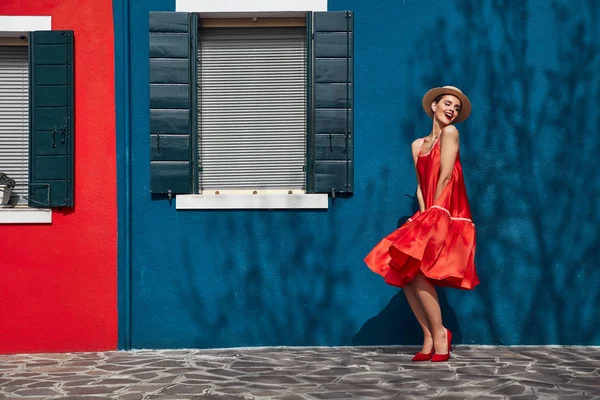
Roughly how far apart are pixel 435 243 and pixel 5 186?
3817 mm

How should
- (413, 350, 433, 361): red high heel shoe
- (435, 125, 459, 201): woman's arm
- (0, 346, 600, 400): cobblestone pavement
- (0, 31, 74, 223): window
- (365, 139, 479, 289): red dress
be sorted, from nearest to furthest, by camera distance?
1. (0, 346, 600, 400): cobblestone pavement
2. (365, 139, 479, 289): red dress
3. (435, 125, 459, 201): woman's arm
4. (413, 350, 433, 361): red high heel shoe
5. (0, 31, 74, 223): window

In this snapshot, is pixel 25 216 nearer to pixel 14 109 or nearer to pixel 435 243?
pixel 14 109

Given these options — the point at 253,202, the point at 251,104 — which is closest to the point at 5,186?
the point at 253,202

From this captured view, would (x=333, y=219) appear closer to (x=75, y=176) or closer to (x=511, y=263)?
(x=511, y=263)

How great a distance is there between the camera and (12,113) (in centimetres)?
779

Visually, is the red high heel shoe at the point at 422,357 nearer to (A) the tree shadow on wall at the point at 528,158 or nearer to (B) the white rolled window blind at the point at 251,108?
(A) the tree shadow on wall at the point at 528,158

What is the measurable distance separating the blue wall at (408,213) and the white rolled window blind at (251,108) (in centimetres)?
42

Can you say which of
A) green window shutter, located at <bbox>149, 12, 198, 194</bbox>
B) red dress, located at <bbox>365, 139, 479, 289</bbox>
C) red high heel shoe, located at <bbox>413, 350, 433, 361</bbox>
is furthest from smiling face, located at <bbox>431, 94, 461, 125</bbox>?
green window shutter, located at <bbox>149, 12, 198, 194</bbox>

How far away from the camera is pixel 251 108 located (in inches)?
307

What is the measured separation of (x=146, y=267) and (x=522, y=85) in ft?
12.2

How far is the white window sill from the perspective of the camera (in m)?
7.52

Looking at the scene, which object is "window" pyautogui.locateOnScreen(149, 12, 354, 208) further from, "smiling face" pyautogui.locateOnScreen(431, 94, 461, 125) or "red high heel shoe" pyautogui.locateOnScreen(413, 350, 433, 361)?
"red high heel shoe" pyautogui.locateOnScreen(413, 350, 433, 361)

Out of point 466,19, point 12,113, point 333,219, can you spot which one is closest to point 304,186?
point 333,219

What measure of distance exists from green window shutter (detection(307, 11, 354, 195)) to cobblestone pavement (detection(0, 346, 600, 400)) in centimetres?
153
